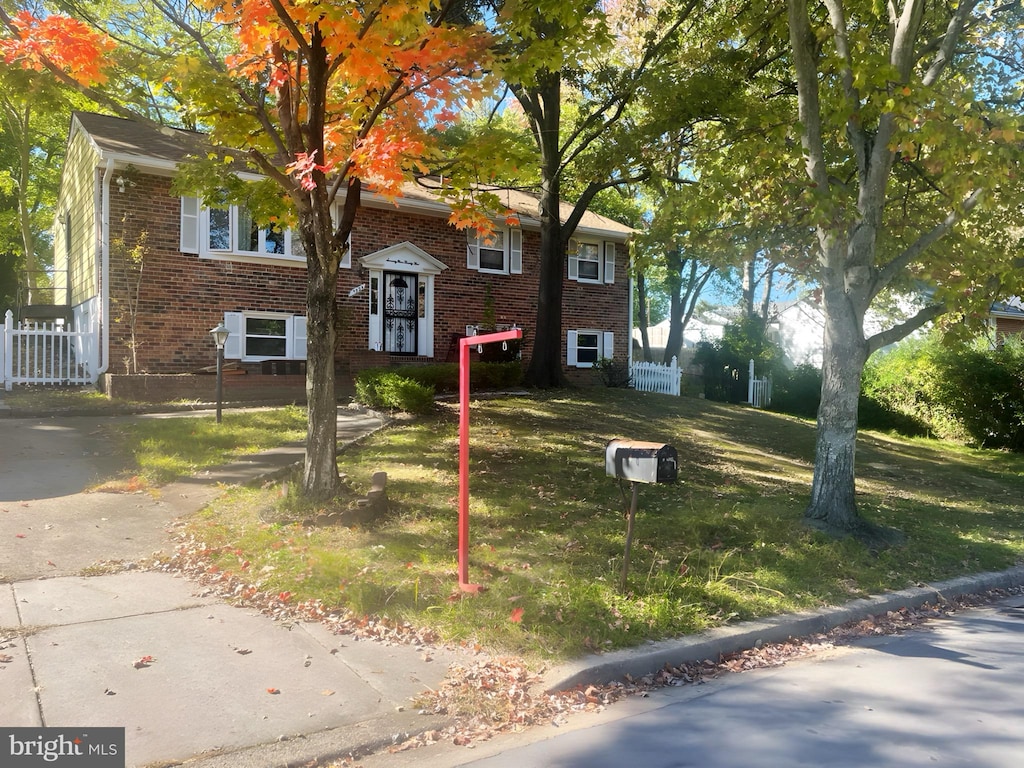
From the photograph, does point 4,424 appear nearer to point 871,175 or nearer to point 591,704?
point 591,704

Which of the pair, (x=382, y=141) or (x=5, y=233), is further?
(x=5, y=233)

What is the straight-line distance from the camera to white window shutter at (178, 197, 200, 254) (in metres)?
15.3

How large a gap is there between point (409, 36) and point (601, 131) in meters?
7.44

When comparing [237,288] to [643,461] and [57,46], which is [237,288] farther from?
[643,461]

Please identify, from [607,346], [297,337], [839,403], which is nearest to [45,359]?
[297,337]

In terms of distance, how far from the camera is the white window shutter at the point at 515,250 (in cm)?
2011

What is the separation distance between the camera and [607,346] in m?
22.0

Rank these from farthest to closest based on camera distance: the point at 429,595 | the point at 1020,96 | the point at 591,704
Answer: the point at 1020,96
the point at 429,595
the point at 591,704

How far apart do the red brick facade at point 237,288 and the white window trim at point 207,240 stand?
13cm

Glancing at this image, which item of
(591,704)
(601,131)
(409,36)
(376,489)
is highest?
(601,131)

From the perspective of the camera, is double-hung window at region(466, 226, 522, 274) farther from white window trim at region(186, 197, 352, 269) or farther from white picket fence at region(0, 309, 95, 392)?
white picket fence at region(0, 309, 95, 392)

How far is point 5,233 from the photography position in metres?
30.1

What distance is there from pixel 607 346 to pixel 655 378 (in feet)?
5.95

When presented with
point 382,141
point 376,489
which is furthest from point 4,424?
point 382,141
